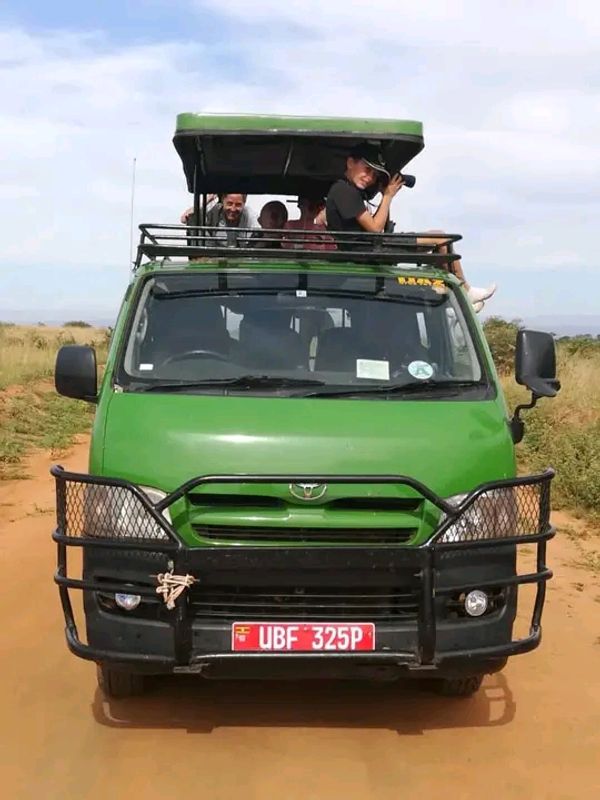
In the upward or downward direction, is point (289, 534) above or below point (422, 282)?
below

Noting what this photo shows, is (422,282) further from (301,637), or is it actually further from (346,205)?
(301,637)

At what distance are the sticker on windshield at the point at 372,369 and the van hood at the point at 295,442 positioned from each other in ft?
1.36

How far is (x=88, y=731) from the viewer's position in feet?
14.3

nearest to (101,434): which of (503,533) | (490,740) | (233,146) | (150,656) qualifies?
(150,656)

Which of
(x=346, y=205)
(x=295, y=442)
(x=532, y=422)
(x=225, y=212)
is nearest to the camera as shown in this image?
(x=295, y=442)

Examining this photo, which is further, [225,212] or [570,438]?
[570,438]

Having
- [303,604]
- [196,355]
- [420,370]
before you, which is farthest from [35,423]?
[303,604]

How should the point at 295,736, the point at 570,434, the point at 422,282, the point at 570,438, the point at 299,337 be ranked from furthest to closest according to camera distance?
the point at 570,434, the point at 570,438, the point at 422,282, the point at 299,337, the point at 295,736

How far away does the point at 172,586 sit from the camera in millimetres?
3881

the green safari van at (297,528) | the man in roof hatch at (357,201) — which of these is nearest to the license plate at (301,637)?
the green safari van at (297,528)

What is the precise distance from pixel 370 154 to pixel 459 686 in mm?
3832

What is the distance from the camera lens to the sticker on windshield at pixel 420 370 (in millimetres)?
4832

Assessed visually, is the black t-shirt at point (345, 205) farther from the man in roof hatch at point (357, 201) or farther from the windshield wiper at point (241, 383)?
the windshield wiper at point (241, 383)

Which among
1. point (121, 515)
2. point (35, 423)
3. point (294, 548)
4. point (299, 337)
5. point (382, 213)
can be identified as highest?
point (382, 213)
